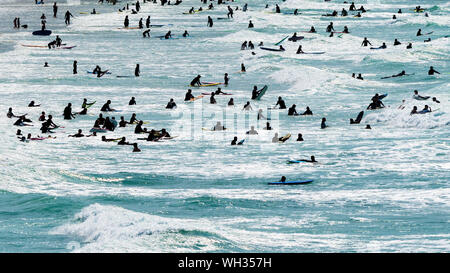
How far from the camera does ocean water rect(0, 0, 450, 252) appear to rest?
68.0ft

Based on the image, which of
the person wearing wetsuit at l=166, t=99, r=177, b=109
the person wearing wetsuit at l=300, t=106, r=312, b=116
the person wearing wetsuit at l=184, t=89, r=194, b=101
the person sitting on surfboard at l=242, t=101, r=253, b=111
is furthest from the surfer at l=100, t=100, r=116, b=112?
the person wearing wetsuit at l=300, t=106, r=312, b=116

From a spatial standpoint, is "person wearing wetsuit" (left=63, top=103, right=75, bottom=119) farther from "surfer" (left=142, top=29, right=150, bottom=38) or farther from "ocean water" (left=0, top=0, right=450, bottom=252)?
"surfer" (left=142, top=29, right=150, bottom=38)

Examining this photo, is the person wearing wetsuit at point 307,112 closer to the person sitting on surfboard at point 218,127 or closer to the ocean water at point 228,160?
the ocean water at point 228,160

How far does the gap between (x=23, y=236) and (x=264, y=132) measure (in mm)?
17241

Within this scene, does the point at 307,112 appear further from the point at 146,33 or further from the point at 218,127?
the point at 146,33

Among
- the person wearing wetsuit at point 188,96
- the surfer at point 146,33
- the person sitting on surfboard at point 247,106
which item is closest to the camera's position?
the person sitting on surfboard at point 247,106

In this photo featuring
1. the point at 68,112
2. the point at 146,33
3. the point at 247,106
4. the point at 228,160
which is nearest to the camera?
the point at 228,160

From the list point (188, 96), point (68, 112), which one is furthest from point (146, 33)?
point (68, 112)

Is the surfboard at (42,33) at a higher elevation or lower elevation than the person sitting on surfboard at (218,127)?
lower

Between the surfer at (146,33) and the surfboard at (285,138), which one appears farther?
the surfer at (146,33)

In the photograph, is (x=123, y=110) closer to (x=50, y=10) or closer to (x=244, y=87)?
(x=244, y=87)

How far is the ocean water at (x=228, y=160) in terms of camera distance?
20.7 m

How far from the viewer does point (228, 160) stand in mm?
31016

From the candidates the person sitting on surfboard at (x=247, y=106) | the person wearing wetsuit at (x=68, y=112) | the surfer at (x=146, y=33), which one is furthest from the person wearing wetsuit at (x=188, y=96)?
the surfer at (x=146, y=33)
